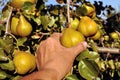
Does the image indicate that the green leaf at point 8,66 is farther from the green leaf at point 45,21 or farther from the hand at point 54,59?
the green leaf at point 45,21

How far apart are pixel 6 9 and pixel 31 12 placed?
0.17 m

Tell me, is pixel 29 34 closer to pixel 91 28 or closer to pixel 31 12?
pixel 31 12

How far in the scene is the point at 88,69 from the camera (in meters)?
1.50

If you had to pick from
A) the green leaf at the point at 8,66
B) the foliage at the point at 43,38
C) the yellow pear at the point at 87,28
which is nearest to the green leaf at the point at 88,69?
the foliage at the point at 43,38

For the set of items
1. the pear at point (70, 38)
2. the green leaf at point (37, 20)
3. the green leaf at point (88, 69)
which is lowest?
the green leaf at point (88, 69)

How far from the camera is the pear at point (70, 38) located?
1527 millimetres

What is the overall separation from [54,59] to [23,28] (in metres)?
0.19

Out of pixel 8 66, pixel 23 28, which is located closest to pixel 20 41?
pixel 23 28

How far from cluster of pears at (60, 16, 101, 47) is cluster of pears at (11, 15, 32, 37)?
17cm

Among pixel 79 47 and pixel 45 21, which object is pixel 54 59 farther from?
pixel 45 21

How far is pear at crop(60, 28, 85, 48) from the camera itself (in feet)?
5.01

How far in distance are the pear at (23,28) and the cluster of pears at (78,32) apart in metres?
0.17

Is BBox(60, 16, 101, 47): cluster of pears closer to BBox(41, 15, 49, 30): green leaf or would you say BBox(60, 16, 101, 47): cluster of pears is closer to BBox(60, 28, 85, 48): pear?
BBox(60, 28, 85, 48): pear

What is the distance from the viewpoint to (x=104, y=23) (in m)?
2.31
